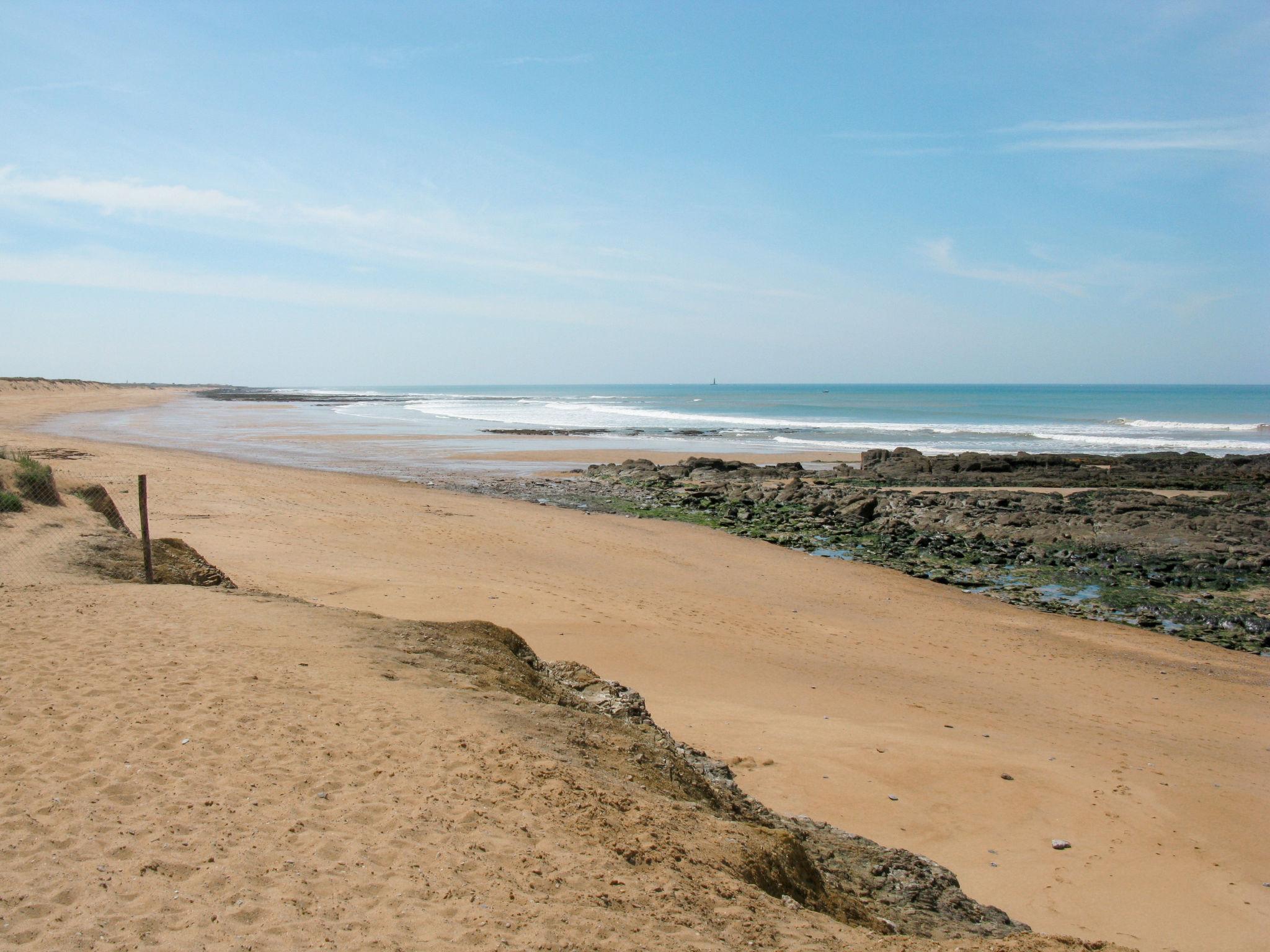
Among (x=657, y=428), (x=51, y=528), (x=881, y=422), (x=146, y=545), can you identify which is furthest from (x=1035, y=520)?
(x=881, y=422)

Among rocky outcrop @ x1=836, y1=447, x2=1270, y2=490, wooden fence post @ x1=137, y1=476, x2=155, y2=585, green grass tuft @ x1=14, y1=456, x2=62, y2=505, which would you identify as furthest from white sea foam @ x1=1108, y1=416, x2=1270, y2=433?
green grass tuft @ x1=14, y1=456, x2=62, y2=505

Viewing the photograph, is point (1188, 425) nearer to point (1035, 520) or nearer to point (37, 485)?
point (1035, 520)

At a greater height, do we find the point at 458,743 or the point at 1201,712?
the point at 458,743

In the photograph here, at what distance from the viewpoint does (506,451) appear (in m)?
36.9

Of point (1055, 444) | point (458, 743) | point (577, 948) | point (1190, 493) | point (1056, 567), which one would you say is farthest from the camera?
point (1055, 444)

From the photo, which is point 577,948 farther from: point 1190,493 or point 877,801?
point 1190,493

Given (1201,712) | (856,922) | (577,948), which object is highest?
(577,948)

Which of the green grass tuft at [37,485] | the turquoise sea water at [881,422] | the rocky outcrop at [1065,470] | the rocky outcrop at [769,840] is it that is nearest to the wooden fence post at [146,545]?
the rocky outcrop at [769,840]

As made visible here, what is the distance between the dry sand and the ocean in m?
15.7

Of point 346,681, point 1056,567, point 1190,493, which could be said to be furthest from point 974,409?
point 346,681

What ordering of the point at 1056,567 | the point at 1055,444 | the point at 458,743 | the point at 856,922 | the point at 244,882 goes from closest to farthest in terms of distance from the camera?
the point at 244,882, the point at 856,922, the point at 458,743, the point at 1056,567, the point at 1055,444

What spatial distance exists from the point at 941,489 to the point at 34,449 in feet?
96.8

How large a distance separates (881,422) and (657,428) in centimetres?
1799

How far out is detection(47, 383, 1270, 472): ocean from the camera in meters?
37.5
